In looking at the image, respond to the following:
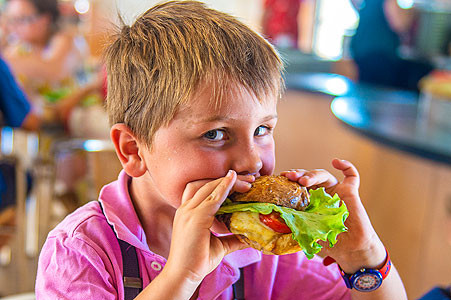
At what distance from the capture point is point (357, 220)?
1.19m

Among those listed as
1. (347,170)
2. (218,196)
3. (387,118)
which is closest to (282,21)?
(387,118)

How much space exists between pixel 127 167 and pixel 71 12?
644 cm

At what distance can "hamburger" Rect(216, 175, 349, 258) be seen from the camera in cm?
94

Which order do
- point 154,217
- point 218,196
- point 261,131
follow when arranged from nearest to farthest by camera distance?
point 218,196
point 261,131
point 154,217

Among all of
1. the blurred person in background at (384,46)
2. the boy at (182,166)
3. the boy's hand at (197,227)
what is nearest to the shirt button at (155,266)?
the boy at (182,166)

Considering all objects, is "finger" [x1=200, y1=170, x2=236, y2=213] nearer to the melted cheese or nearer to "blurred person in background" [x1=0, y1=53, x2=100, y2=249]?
the melted cheese

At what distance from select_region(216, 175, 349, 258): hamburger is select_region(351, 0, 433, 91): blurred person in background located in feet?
11.7

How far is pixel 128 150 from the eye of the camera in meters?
1.16

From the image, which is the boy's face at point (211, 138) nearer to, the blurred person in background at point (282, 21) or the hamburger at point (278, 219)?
the hamburger at point (278, 219)

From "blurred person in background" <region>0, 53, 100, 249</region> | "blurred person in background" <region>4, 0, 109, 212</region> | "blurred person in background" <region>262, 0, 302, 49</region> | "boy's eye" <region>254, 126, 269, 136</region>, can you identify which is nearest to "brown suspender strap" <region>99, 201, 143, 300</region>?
"boy's eye" <region>254, 126, 269, 136</region>

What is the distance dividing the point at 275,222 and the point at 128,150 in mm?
385

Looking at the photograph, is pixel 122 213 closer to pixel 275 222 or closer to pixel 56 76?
pixel 275 222

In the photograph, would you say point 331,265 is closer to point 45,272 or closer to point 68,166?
point 45,272

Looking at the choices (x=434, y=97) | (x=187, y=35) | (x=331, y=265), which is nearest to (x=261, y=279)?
(x=331, y=265)
